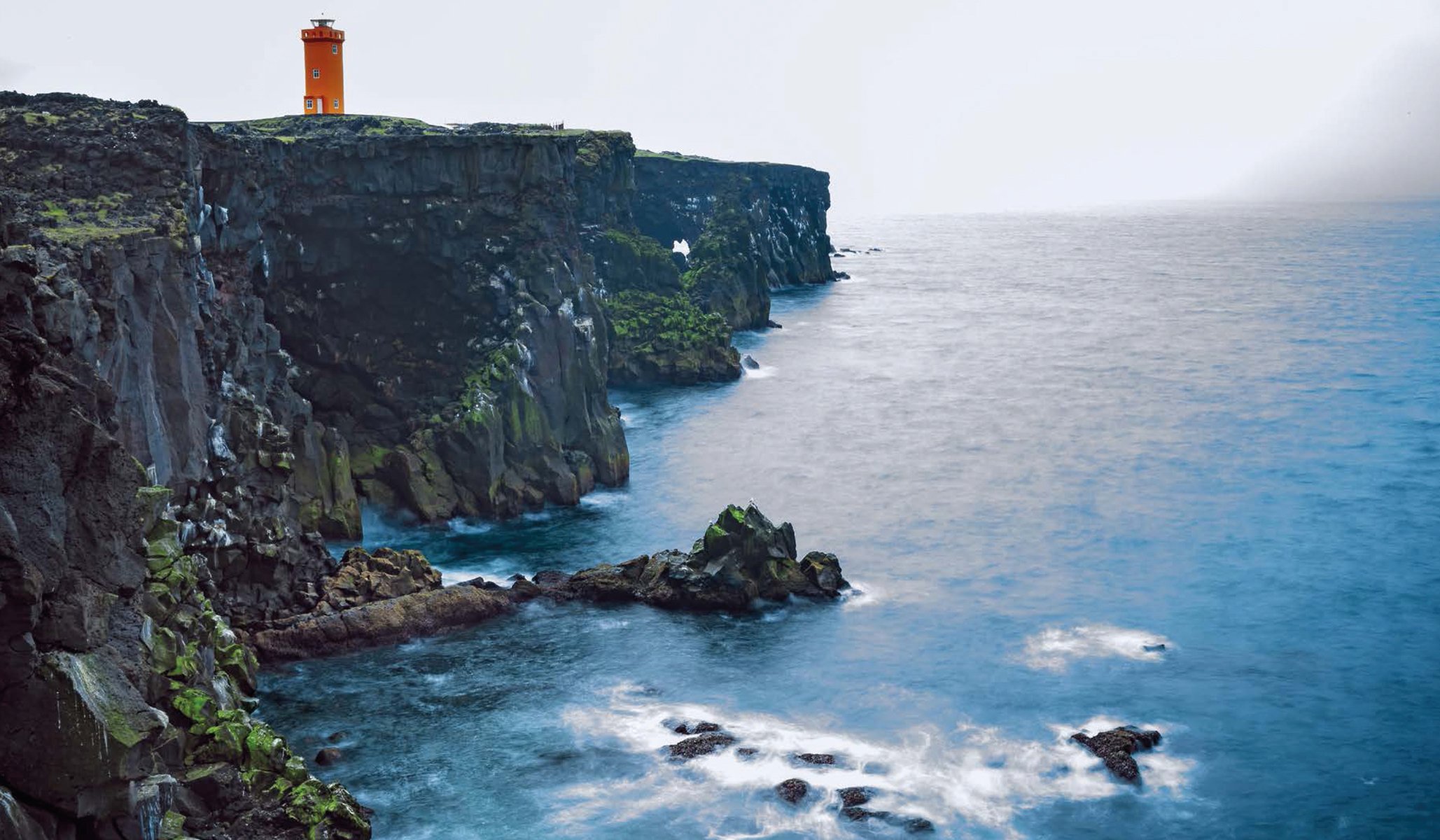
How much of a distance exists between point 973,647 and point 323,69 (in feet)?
253

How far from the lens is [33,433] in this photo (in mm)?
30859

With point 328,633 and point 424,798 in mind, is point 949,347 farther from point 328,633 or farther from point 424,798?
point 424,798

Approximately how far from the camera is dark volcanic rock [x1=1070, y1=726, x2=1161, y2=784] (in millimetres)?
53750

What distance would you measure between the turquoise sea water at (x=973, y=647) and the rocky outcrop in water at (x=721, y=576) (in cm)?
149

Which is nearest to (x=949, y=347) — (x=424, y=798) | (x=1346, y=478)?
(x=1346, y=478)

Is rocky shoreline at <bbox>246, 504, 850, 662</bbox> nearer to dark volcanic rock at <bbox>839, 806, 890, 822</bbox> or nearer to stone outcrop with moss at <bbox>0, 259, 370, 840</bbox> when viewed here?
dark volcanic rock at <bbox>839, 806, 890, 822</bbox>

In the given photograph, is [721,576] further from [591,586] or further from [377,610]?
[377,610]

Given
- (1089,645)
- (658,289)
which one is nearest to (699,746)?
(1089,645)

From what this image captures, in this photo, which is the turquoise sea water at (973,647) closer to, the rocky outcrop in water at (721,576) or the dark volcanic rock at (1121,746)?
the dark volcanic rock at (1121,746)

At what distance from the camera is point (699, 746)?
180 ft

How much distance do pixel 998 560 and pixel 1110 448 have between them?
98.4 ft

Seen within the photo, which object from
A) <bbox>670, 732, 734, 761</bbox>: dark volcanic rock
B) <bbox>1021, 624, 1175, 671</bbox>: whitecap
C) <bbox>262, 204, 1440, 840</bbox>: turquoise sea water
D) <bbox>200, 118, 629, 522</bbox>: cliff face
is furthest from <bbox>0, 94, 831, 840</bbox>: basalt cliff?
<bbox>1021, 624, 1175, 671</bbox>: whitecap

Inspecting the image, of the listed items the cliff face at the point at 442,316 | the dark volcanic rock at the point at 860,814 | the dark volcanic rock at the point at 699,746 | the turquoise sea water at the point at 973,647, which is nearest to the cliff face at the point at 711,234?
the turquoise sea water at the point at 973,647

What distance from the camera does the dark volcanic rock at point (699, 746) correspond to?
5425 cm
